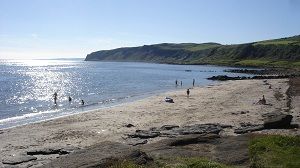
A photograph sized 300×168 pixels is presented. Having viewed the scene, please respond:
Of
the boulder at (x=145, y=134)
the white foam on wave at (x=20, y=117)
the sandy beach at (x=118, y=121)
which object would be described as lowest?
the white foam on wave at (x=20, y=117)

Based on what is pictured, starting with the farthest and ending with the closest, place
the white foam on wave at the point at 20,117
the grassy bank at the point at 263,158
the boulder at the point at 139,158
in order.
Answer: the white foam on wave at the point at 20,117, the boulder at the point at 139,158, the grassy bank at the point at 263,158

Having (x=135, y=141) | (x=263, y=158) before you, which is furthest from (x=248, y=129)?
(x=263, y=158)

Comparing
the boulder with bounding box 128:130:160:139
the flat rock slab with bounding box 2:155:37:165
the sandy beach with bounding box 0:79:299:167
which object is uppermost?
the boulder with bounding box 128:130:160:139

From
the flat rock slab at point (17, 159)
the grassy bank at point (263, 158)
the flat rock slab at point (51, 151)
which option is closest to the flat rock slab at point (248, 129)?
the grassy bank at point (263, 158)

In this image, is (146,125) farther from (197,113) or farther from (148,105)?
(148,105)

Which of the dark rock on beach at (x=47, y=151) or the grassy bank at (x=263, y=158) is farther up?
the grassy bank at (x=263, y=158)

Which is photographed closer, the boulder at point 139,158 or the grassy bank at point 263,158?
the grassy bank at point 263,158

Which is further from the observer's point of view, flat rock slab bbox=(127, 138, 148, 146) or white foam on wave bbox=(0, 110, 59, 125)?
white foam on wave bbox=(0, 110, 59, 125)

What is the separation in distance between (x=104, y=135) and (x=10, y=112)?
29.0m

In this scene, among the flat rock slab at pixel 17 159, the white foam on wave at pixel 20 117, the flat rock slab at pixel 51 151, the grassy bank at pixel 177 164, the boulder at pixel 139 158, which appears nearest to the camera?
the grassy bank at pixel 177 164

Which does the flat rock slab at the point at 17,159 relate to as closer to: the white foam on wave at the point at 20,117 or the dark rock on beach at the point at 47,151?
the dark rock on beach at the point at 47,151

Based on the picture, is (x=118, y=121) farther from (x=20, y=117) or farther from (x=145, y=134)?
(x=20, y=117)

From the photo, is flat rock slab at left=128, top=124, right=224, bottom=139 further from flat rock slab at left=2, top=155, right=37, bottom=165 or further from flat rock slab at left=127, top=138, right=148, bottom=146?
flat rock slab at left=2, top=155, right=37, bottom=165

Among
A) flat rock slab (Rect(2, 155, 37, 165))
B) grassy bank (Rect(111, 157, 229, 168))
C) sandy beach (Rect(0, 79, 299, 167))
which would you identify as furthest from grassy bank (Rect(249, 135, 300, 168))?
flat rock slab (Rect(2, 155, 37, 165))
